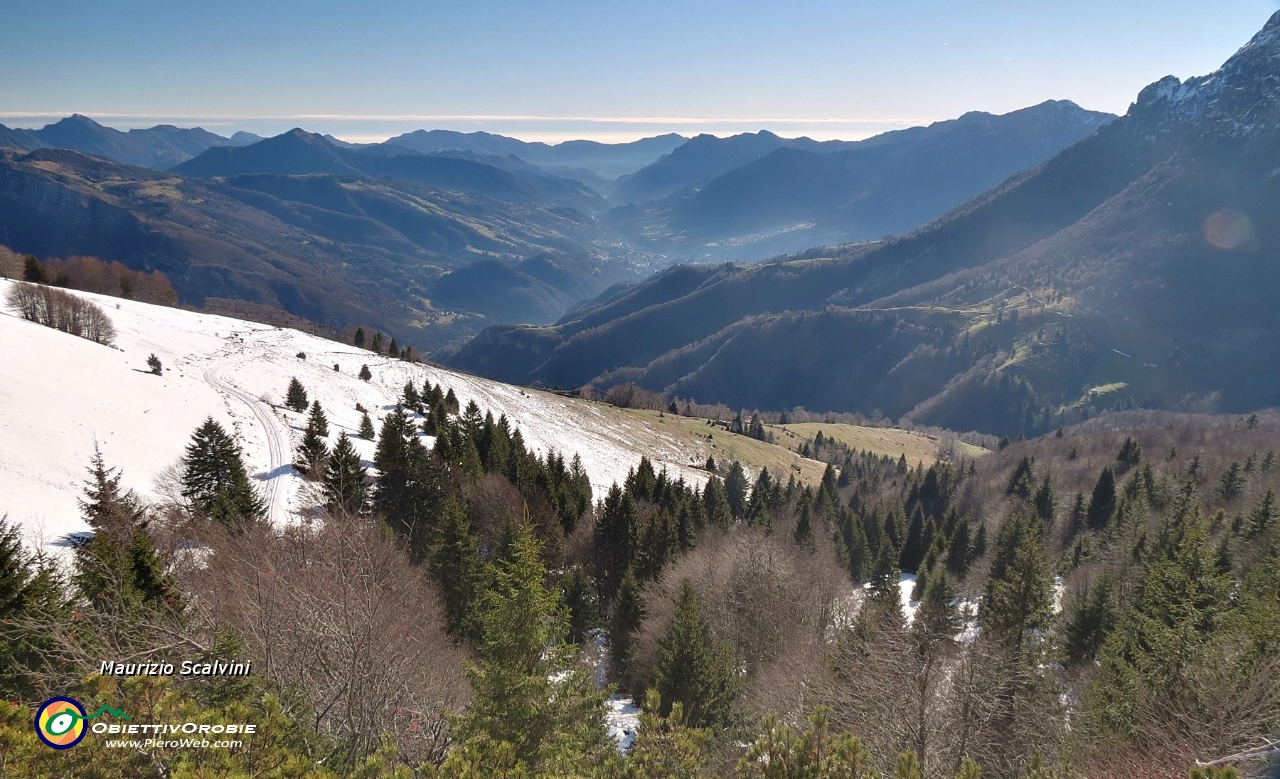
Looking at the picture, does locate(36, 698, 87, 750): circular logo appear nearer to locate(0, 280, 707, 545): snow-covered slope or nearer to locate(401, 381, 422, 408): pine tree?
locate(0, 280, 707, 545): snow-covered slope

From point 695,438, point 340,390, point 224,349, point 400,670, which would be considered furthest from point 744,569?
point 695,438

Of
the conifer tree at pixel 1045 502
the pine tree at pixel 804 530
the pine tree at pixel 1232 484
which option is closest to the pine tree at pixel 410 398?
the pine tree at pixel 804 530

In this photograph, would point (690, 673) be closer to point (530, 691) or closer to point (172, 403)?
point (530, 691)

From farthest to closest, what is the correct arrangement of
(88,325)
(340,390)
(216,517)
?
(340,390), (88,325), (216,517)

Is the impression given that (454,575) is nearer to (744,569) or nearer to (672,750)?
(744,569)

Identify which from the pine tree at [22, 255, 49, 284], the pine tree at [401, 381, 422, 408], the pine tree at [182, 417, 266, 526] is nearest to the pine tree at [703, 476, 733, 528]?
the pine tree at [182, 417, 266, 526]

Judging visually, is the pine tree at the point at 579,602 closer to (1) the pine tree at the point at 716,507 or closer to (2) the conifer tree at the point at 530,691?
(1) the pine tree at the point at 716,507
